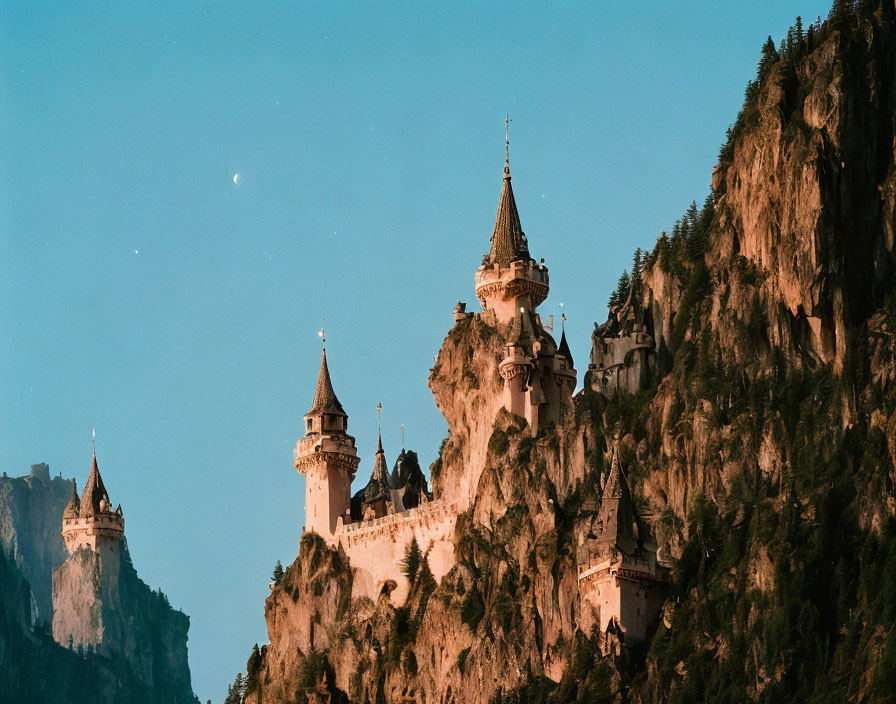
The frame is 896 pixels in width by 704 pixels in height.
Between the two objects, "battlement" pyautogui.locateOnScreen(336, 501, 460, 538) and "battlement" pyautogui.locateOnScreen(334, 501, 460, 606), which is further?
"battlement" pyautogui.locateOnScreen(336, 501, 460, 538)

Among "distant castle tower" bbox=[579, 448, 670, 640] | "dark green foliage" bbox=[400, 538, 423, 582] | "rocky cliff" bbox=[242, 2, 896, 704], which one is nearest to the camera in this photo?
"rocky cliff" bbox=[242, 2, 896, 704]

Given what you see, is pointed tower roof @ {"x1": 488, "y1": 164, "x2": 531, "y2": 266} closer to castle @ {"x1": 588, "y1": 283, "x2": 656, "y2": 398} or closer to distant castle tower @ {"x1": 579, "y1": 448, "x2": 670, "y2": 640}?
castle @ {"x1": 588, "y1": 283, "x2": 656, "y2": 398}

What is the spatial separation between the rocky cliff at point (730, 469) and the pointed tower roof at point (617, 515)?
15.9 ft

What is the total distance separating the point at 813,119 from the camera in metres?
176

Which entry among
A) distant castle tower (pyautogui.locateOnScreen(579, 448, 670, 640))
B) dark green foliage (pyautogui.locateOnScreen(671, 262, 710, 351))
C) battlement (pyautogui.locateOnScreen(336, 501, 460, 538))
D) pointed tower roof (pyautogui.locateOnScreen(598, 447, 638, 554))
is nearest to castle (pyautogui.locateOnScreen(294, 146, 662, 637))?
battlement (pyautogui.locateOnScreen(336, 501, 460, 538))

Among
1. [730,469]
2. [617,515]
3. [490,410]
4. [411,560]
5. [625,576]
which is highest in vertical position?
[490,410]

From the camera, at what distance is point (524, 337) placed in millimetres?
186375

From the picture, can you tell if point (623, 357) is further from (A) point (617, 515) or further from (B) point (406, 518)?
(A) point (617, 515)

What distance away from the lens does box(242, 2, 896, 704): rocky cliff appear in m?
154

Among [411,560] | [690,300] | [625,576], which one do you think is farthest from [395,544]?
[625,576]

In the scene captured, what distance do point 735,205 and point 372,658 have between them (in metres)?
50.1

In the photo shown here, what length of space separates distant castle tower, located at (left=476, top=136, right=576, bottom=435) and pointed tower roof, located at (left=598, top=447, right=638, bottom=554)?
18.4m

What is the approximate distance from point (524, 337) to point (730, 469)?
91.1 feet

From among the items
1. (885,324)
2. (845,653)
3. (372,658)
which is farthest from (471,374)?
(845,653)
